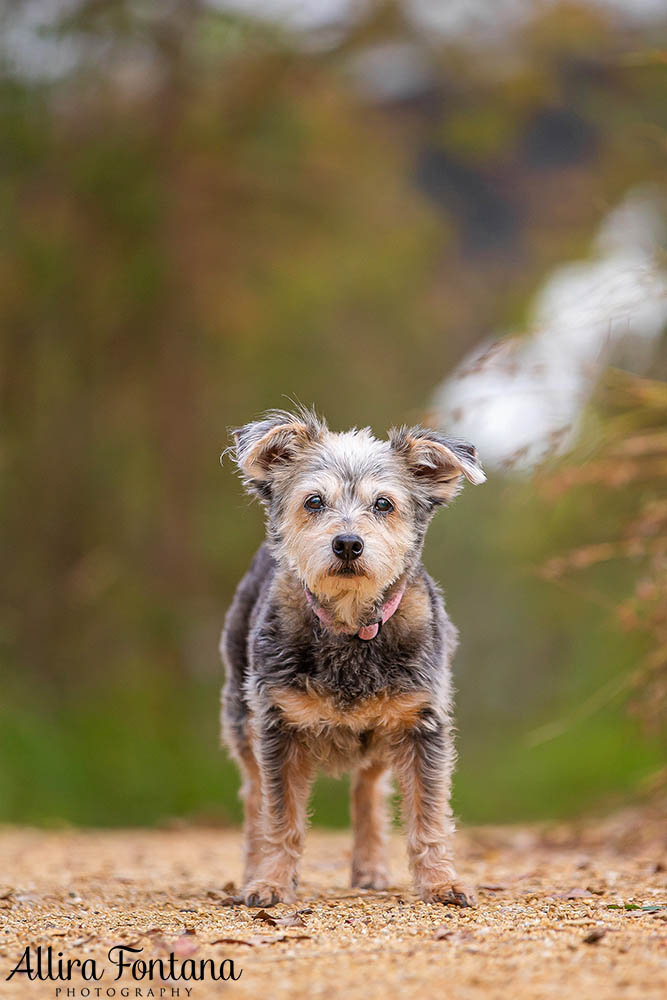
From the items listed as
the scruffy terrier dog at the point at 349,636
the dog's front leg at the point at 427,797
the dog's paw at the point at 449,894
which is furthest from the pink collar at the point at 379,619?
the dog's paw at the point at 449,894

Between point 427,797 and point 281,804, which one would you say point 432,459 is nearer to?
point 427,797

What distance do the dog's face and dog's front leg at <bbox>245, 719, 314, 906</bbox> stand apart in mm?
606

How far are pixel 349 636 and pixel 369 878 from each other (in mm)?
1457

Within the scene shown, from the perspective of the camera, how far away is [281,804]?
17.4 ft

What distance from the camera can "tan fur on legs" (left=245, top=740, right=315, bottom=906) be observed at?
524 cm

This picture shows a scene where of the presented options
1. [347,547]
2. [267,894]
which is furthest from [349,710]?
[267,894]

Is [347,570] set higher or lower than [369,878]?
higher

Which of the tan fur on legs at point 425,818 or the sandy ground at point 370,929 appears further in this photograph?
the tan fur on legs at point 425,818

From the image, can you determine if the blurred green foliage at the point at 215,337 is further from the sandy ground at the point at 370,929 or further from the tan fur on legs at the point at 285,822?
the tan fur on legs at the point at 285,822

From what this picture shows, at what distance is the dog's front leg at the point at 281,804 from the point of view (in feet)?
17.3

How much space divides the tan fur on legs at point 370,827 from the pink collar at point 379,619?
103cm

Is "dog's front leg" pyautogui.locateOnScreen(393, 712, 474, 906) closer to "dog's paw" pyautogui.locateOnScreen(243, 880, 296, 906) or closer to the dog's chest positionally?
the dog's chest

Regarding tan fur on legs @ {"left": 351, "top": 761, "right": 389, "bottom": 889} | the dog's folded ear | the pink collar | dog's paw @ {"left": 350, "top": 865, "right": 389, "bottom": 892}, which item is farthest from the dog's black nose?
dog's paw @ {"left": 350, "top": 865, "right": 389, "bottom": 892}

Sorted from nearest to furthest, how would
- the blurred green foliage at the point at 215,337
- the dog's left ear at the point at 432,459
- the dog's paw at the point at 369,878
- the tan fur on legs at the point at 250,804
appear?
the dog's left ear at the point at 432,459 < the tan fur on legs at the point at 250,804 < the dog's paw at the point at 369,878 < the blurred green foliage at the point at 215,337
